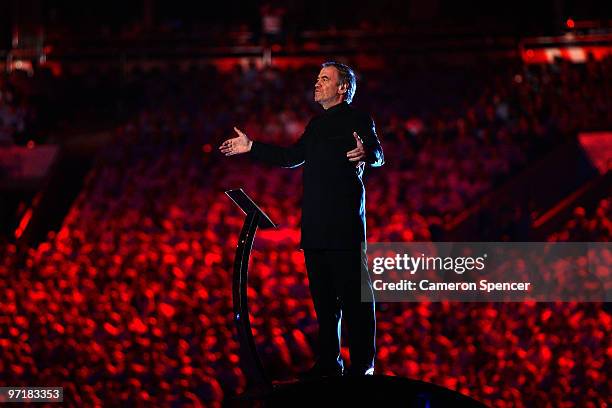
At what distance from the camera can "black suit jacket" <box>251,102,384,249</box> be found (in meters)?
2.50

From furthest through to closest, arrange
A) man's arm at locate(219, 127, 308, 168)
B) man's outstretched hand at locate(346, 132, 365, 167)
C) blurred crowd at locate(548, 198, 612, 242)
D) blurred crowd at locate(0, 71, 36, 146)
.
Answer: blurred crowd at locate(0, 71, 36, 146)
blurred crowd at locate(548, 198, 612, 242)
man's arm at locate(219, 127, 308, 168)
man's outstretched hand at locate(346, 132, 365, 167)

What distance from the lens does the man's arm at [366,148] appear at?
2.38 m

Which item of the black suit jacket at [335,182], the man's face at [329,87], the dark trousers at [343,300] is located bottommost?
the dark trousers at [343,300]

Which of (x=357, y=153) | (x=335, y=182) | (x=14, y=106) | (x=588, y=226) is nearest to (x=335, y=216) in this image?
(x=335, y=182)

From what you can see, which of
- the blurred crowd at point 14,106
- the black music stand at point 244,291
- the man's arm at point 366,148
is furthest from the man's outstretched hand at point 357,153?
the blurred crowd at point 14,106

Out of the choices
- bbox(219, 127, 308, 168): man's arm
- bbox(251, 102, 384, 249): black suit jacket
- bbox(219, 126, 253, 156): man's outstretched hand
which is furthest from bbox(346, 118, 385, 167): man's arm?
bbox(219, 126, 253, 156): man's outstretched hand

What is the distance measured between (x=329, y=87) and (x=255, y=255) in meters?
2.47

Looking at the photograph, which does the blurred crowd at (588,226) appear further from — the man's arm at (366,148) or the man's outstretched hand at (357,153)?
the man's outstretched hand at (357,153)

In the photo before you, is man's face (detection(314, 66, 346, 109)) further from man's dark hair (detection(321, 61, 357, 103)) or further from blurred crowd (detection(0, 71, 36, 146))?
blurred crowd (detection(0, 71, 36, 146))

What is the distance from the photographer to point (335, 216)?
2.51 meters

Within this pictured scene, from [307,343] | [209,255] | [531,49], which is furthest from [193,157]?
[531,49]

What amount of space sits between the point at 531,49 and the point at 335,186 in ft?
18.2

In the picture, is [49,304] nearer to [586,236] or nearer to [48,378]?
[48,378]

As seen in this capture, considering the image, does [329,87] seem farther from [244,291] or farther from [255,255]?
[255,255]
